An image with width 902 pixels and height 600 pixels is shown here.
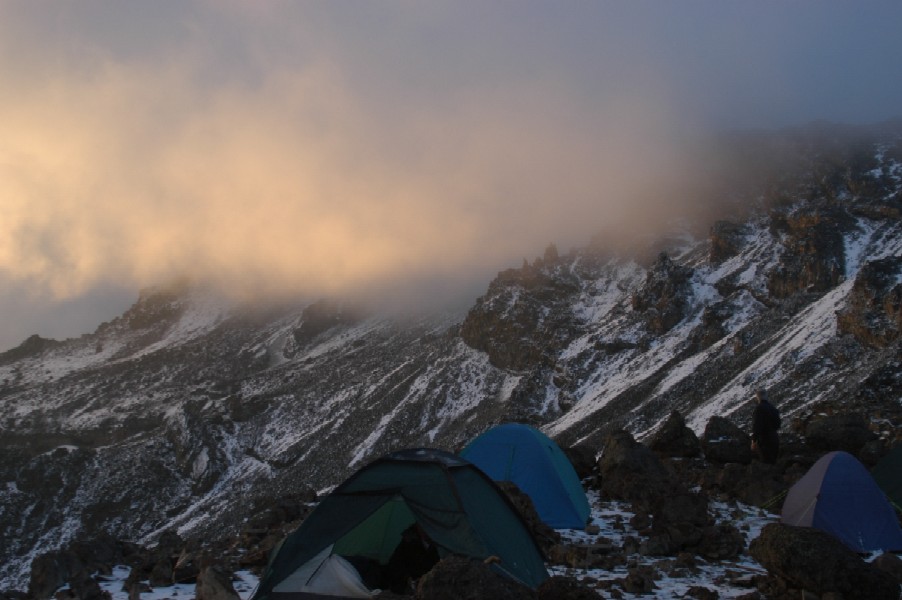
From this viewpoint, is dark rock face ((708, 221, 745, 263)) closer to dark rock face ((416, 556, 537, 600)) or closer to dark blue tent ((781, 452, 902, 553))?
dark blue tent ((781, 452, 902, 553))

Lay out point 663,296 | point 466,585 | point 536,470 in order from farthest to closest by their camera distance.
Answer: point 663,296 < point 536,470 < point 466,585

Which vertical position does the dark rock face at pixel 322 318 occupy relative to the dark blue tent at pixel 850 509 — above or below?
below

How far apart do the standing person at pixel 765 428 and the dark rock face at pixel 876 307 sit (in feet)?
94.5

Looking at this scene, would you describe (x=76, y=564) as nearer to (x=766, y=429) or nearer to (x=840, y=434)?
(x=766, y=429)

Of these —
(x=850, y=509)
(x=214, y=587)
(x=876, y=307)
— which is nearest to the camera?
(x=214, y=587)

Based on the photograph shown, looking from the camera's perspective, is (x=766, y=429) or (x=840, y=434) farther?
(x=840, y=434)

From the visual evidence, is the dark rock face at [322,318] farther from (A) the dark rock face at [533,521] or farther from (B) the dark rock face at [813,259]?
(A) the dark rock face at [533,521]

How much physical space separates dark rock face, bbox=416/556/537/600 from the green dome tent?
2.56m

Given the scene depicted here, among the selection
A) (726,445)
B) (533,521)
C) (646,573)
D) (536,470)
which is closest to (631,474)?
(536,470)

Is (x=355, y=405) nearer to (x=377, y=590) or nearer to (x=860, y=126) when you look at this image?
(x=377, y=590)

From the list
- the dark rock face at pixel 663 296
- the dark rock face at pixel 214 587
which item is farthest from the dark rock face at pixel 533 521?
the dark rock face at pixel 663 296

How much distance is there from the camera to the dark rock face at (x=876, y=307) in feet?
144

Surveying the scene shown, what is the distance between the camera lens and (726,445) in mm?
21516

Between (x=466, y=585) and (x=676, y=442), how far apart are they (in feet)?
57.0
